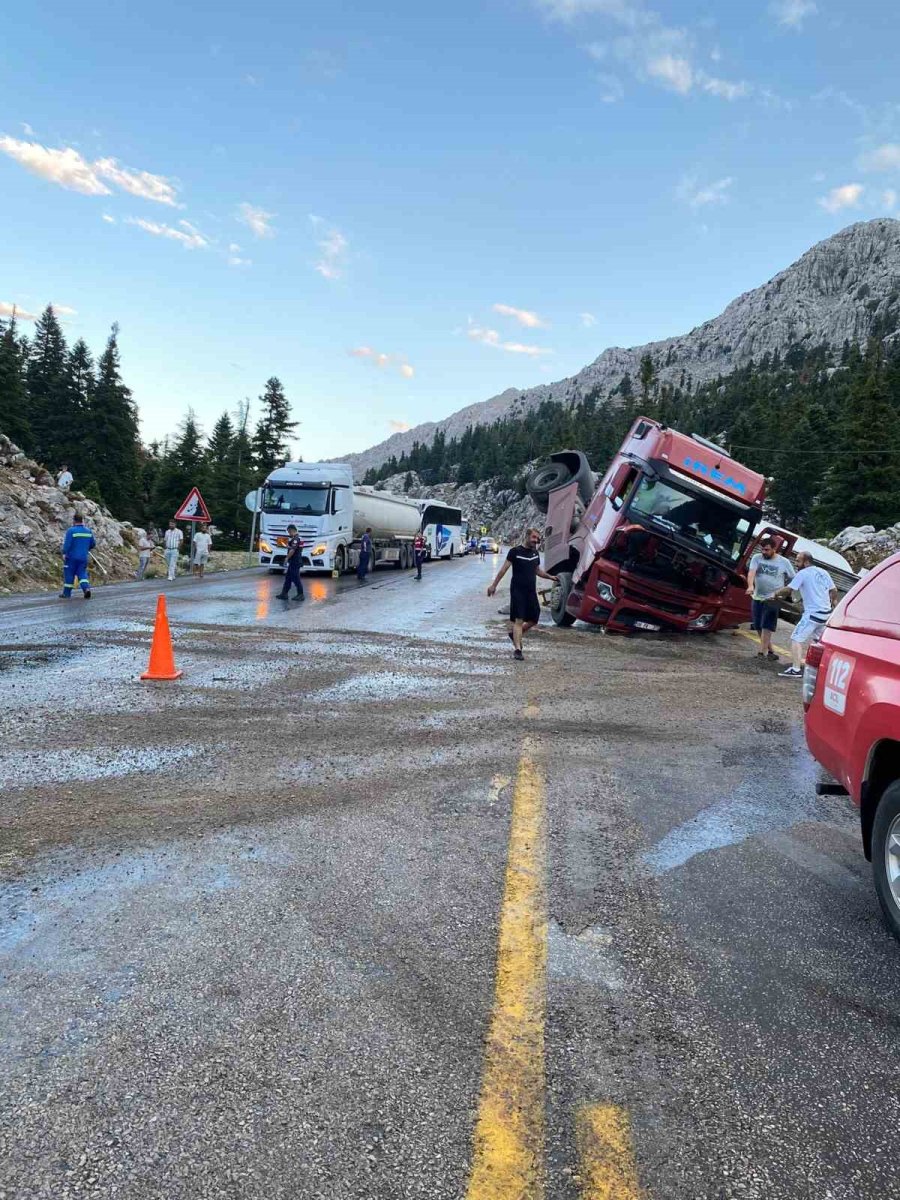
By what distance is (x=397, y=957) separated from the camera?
9.51 feet

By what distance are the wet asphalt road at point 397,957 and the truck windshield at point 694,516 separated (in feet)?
21.8

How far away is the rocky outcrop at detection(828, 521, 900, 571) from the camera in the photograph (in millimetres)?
35688

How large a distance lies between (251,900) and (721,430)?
132 m

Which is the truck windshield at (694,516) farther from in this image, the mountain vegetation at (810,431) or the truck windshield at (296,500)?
the mountain vegetation at (810,431)

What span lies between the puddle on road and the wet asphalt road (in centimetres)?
3

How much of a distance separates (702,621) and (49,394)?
69770mm

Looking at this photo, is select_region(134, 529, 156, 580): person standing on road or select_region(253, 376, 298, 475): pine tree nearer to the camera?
select_region(134, 529, 156, 580): person standing on road

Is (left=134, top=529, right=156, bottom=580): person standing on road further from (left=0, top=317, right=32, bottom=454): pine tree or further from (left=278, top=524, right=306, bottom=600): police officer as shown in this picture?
(left=0, top=317, right=32, bottom=454): pine tree

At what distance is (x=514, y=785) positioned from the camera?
5.22 meters

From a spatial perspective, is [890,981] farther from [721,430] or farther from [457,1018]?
[721,430]

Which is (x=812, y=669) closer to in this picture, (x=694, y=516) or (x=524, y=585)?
(x=524, y=585)

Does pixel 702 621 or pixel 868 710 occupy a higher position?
pixel 868 710

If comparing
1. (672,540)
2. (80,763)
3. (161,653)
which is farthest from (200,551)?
(80,763)

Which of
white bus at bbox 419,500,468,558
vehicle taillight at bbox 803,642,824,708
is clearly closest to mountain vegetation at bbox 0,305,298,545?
white bus at bbox 419,500,468,558
